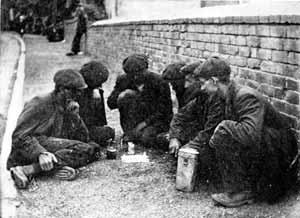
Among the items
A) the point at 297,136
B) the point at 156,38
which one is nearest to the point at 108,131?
the point at 297,136

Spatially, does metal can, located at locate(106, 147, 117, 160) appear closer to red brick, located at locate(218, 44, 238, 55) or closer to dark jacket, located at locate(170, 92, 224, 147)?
dark jacket, located at locate(170, 92, 224, 147)

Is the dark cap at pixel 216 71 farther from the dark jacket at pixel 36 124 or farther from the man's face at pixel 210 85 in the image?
the dark jacket at pixel 36 124

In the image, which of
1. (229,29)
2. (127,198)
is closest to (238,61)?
(229,29)

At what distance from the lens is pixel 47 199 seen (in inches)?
170

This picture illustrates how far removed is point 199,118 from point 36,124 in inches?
66.8

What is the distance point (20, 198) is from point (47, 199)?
25 cm

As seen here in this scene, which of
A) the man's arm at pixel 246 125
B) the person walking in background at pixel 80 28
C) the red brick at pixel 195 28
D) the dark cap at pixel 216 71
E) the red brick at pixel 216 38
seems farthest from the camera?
the person walking in background at pixel 80 28

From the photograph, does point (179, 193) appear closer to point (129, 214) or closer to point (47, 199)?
point (129, 214)

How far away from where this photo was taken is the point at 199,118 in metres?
5.03

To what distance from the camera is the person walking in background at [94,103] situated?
568cm

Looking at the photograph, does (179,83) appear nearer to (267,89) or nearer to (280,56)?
(267,89)

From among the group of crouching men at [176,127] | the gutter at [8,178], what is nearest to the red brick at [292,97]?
the group of crouching men at [176,127]

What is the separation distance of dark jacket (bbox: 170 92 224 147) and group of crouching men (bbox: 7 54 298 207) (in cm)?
1

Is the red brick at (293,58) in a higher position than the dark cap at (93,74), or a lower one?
higher
